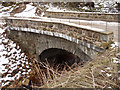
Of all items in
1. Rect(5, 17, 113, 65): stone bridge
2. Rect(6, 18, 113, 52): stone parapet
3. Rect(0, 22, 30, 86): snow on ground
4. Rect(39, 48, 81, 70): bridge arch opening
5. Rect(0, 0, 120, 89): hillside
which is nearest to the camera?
Rect(0, 0, 120, 89): hillside

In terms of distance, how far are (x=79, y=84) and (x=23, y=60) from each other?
8.12m

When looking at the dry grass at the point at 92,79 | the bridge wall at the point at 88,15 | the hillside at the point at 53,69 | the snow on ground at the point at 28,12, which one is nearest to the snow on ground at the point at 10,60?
the hillside at the point at 53,69

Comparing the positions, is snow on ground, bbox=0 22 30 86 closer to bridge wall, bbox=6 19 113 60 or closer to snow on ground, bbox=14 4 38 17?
bridge wall, bbox=6 19 113 60

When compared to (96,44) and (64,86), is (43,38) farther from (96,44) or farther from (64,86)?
(64,86)

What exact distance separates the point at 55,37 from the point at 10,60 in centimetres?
418

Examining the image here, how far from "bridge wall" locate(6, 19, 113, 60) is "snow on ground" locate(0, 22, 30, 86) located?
0.55 m

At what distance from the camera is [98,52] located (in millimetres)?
5742

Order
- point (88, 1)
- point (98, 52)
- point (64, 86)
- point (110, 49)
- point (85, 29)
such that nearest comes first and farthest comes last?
point (64, 86) → point (110, 49) → point (98, 52) → point (85, 29) → point (88, 1)

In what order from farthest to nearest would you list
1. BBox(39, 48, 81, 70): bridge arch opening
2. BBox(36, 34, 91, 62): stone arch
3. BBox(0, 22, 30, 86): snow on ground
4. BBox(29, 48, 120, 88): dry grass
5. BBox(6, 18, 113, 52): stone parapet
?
BBox(39, 48, 81, 70): bridge arch opening, BBox(0, 22, 30, 86): snow on ground, BBox(36, 34, 91, 62): stone arch, BBox(6, 18, 113, 52): stone parapet, BBox(29, 48, 120, 88): dry grass

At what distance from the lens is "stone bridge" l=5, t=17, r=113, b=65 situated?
5822mm

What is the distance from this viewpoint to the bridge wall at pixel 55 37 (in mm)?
5883

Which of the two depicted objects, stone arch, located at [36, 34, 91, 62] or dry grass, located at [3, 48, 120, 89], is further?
stone arch, located at [36, 34, 91, 62]

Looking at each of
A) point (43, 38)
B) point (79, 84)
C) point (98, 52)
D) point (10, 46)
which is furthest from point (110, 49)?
point (10, 46)

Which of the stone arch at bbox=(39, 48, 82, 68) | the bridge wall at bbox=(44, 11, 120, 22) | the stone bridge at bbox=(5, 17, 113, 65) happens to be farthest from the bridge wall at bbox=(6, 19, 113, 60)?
the bridge wall at bbox=(44, 11, 120, 22)
